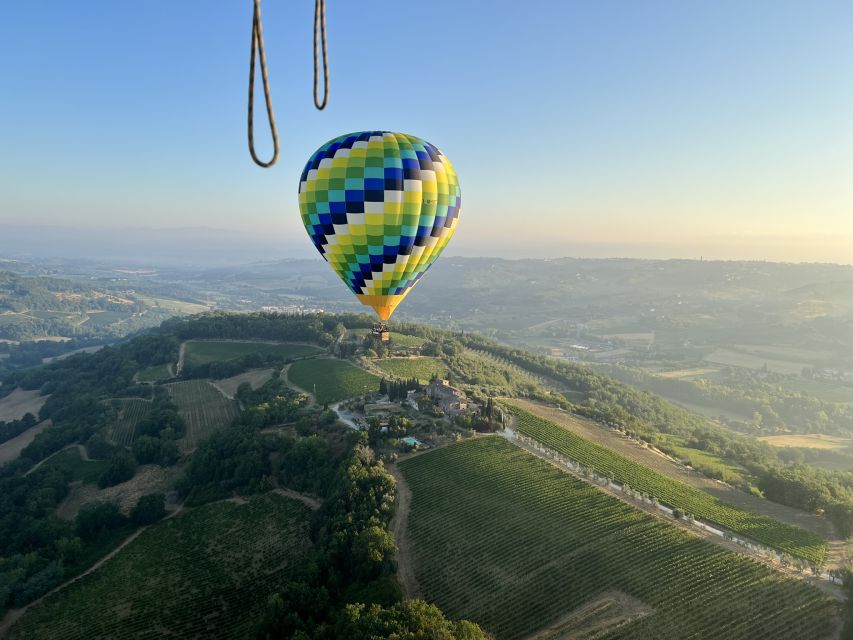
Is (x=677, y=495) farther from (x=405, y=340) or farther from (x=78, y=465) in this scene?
(x=78, y=465)

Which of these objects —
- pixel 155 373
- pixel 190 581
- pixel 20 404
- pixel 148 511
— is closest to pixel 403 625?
pixel 190 581

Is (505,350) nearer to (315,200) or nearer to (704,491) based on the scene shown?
(704,491)

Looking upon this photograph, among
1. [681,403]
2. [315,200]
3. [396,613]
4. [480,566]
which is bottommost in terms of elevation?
[681,403]

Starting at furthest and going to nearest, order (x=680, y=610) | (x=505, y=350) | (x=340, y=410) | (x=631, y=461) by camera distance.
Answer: (x=505, y=350)
(x=340, y=410)
(x=631, y=461)
(x=680, y=610)

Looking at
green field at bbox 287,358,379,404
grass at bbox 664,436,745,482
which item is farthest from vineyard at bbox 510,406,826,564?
green field at bbox 287,358,379,404

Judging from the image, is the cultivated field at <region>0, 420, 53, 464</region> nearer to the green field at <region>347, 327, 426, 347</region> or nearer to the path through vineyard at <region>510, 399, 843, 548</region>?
the green field at <region>347, 327, 426, 347</region>

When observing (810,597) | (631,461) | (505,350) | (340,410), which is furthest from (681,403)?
(810,597)
